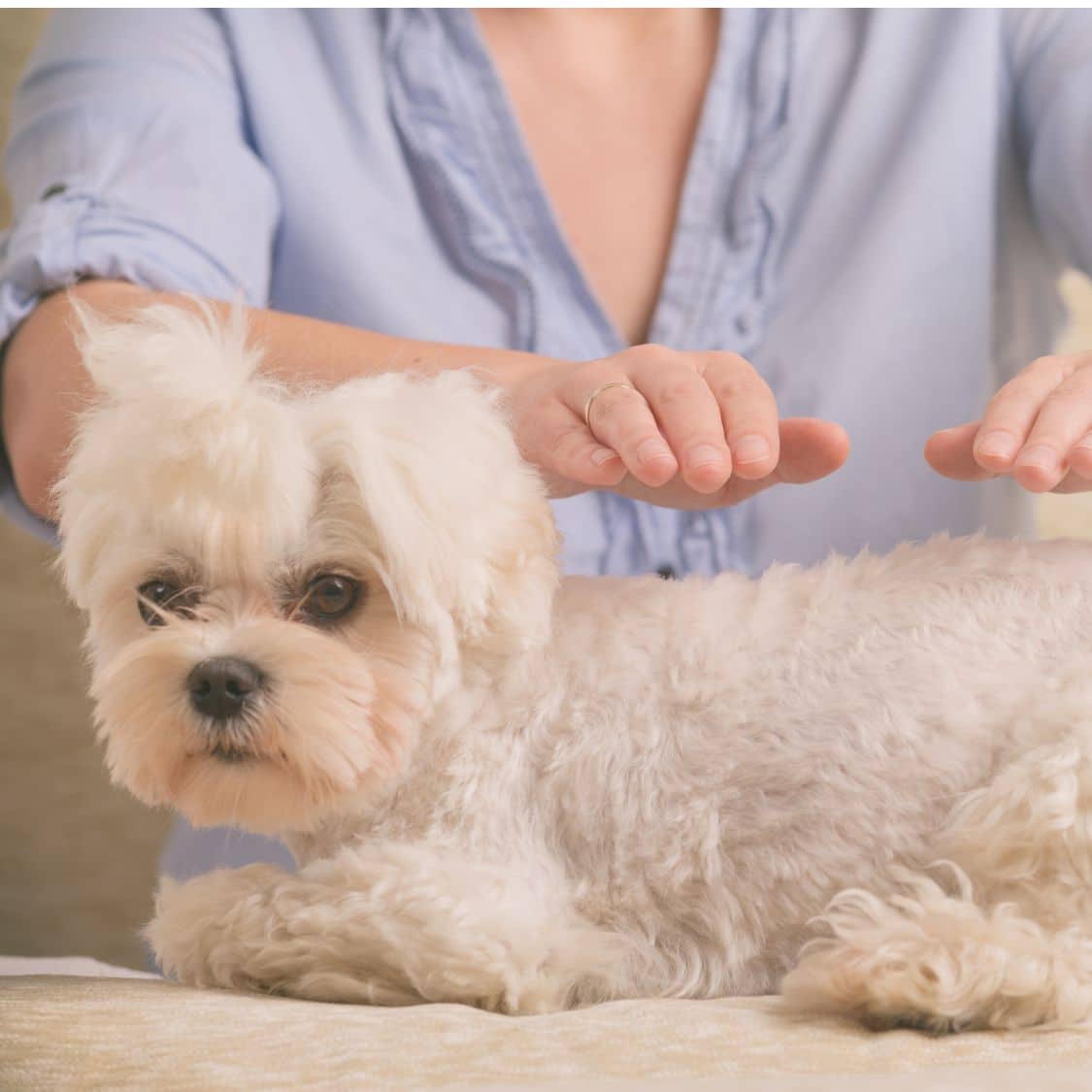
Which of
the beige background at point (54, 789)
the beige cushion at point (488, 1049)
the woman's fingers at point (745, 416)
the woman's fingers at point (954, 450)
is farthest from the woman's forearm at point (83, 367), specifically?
the beige background at point (54, 789)

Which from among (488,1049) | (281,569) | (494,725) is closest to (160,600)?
(281,569)

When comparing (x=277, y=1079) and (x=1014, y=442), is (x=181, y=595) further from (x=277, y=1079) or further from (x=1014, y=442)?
(x=1014, y=442)

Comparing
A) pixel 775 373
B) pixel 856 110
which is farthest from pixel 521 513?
pixel 856 110

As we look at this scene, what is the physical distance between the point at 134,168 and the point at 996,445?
769mm

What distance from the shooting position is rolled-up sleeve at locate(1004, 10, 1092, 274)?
3.52ft

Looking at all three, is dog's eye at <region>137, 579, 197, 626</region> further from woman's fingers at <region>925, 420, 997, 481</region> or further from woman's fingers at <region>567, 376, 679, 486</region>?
woman's fingers at <region>925, 420, 997, 481</region>

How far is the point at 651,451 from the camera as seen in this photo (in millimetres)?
589

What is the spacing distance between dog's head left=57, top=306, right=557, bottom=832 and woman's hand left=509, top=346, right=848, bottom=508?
35mm

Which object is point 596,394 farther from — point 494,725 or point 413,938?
point 413,938

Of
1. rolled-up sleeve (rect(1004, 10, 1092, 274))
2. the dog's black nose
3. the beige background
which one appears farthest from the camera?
the beige background

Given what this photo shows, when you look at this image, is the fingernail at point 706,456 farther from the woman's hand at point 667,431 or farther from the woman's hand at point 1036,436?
the woman's hand at point 1036,436

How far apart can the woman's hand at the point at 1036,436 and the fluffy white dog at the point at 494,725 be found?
0.06 meters

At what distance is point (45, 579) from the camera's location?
1.75 m

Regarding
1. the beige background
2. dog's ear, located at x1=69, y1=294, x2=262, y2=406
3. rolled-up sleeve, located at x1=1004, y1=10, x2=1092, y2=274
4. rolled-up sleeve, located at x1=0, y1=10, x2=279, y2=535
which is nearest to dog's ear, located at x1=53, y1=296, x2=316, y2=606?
dog's ear, located at x1=69, y1=294, x2=262, y2=406
